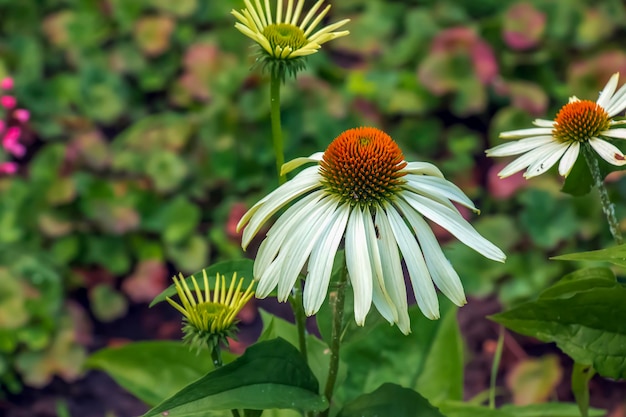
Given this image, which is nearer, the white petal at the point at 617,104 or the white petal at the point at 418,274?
the white petal at the point at 418,274

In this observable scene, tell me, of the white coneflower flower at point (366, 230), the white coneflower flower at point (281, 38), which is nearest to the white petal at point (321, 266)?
the white coneflower flower at point (366, 230)

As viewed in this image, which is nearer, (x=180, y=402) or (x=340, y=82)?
(x=180, y=402)

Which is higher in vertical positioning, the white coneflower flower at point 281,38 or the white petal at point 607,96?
the white petal at point 607,96

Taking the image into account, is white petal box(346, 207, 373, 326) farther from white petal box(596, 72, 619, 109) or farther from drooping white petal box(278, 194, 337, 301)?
white petal box(596, 72, 619, 109)

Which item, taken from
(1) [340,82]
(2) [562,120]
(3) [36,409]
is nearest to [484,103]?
(1) [340,82]

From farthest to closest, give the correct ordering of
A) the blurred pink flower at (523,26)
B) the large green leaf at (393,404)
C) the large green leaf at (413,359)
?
1. the blurred pink flower at (523,26)
2. the large green leaf at (413,359)
3. the large green leaf at (393,404)

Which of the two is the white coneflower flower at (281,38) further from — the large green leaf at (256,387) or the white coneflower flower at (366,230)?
the large green leaf at (256,387)

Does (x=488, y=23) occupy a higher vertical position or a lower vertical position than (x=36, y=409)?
higher

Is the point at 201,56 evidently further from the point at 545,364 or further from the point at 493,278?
the point at 545,364
